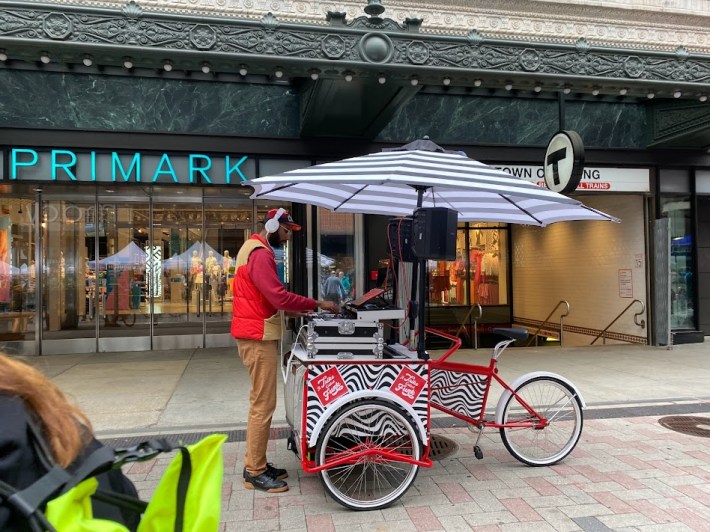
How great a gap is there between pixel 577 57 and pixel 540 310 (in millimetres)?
9403

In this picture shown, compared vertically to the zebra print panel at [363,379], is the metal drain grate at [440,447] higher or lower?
lower

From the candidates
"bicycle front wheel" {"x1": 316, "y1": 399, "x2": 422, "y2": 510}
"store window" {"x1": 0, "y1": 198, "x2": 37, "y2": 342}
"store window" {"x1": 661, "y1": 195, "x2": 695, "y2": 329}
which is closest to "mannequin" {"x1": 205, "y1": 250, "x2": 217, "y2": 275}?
"store window" {"x1": 0, "y1": 198, "x2": 37, "y2": 342}

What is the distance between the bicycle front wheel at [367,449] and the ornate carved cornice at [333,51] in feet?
15.7

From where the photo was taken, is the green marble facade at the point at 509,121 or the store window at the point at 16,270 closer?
the green marble facade at the point at 509,121

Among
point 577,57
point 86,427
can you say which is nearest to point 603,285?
point 577,57

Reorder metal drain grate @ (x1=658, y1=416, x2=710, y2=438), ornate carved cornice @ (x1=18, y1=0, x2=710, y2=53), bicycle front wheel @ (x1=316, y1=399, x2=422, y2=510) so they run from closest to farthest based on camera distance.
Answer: bicycle front wheel @ (x1=316, y1=399, x2=422, y2=510) < metal drain grate @ (x1=658, y1=416, x2=710, y2=438) < ornate carved cornice @ (x1=18, y1=0, x2=710, y2=53)

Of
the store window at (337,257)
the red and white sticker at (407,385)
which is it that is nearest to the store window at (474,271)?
the store window at (337,257)

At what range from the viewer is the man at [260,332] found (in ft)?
12.7

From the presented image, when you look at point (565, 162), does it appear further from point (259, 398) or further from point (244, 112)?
point (259, 398)

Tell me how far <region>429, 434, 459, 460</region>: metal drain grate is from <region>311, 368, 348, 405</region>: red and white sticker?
4.62 ft

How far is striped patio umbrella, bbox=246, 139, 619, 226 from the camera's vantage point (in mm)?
3689

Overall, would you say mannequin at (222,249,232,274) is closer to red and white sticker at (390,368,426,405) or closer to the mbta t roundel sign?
the mbta t roundel sign

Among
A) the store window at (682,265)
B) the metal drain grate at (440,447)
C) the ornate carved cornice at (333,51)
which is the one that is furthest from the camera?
the store window at (682,265)

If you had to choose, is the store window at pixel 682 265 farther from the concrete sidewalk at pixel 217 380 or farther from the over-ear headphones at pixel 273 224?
the over-ear headphones at pixel 273 224
